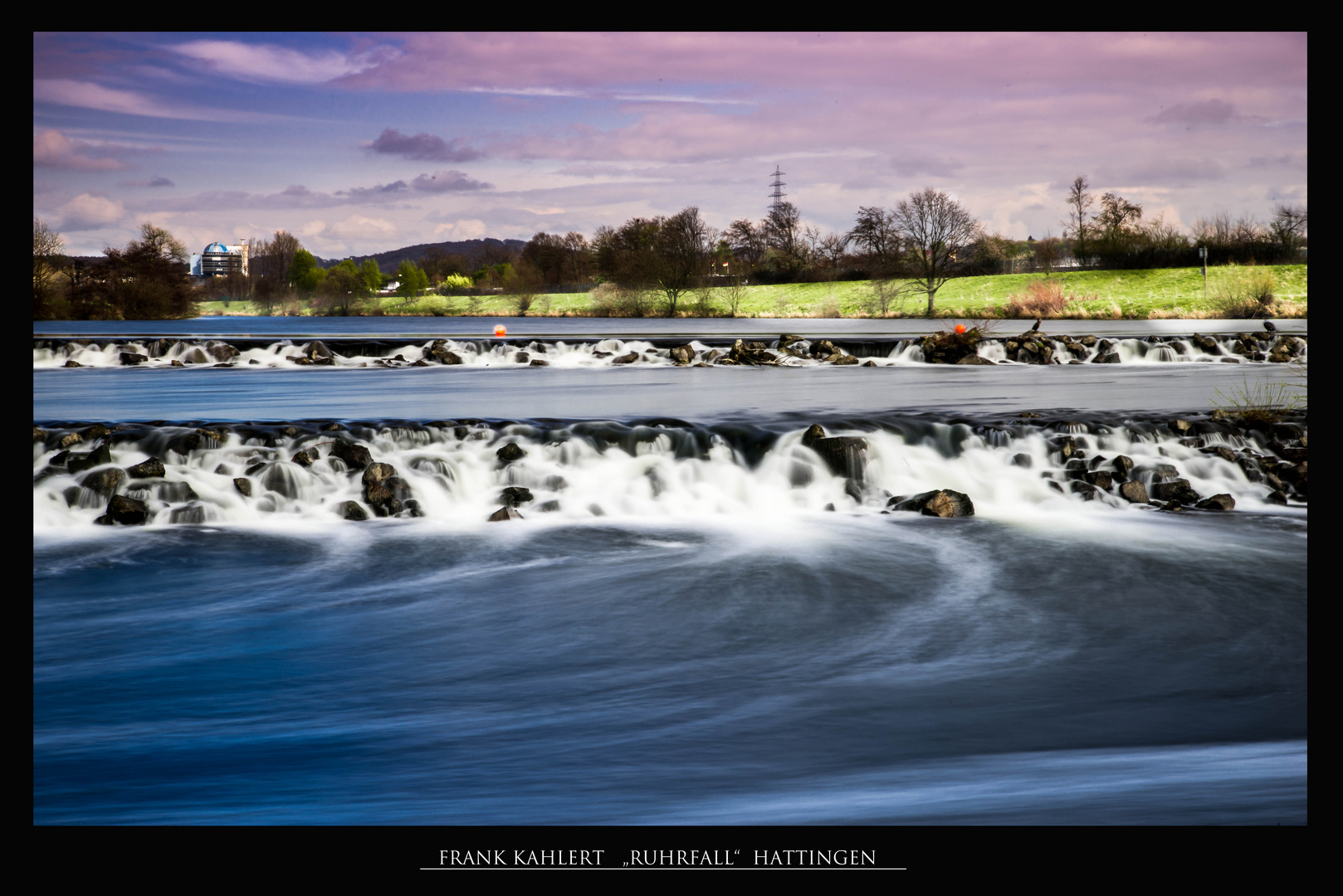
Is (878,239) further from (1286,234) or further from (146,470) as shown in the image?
(146,470)

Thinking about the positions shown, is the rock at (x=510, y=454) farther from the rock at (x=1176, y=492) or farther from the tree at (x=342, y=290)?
the tree at (x=342, y=290)

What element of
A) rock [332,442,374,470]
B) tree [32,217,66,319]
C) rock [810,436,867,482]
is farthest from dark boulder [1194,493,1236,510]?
tree [32,217,66,319]

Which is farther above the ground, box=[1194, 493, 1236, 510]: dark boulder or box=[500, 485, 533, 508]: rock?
box=[500, 485, 533, 508]: rock

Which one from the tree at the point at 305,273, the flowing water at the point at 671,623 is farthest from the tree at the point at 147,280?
the flowing water at the point at 671,623

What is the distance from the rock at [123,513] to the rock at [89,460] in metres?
0.79

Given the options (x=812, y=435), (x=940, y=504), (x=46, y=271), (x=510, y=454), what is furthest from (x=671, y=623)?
(x=46, y=271)

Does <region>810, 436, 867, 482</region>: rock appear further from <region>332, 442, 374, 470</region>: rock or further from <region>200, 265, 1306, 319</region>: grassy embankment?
<region>200, 265, 1306, 319</region>: grassy embankment

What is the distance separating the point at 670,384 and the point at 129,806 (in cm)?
1384

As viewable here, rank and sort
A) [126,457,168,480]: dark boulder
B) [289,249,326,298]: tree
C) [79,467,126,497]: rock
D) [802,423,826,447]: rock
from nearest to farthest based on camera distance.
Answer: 1. [79,467,126,497]: rock
2. [126,457,168,480]: dark boulder
3. [802,423,826,447]: rock
4. [289,249,326,298]: tree

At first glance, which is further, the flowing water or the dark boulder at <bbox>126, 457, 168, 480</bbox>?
the dark boulder at <bbox>126, 457, 168, 480</bbox>

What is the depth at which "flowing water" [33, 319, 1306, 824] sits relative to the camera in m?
3.61

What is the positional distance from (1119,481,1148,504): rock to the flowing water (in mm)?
108
